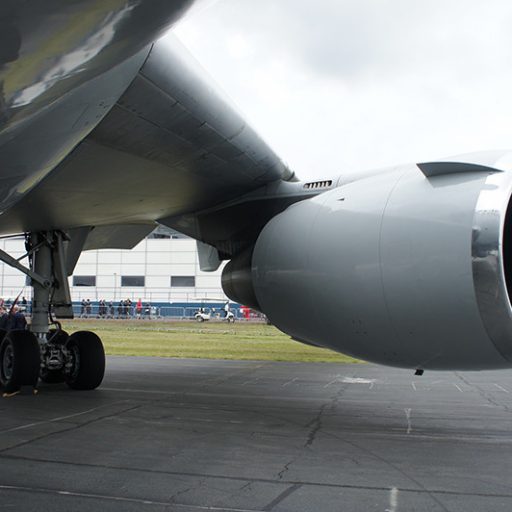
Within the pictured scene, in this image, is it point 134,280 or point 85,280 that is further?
point 85,280

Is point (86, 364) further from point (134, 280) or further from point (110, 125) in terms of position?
point (134, 280)

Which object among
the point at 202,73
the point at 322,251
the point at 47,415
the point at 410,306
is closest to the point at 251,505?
the point at 410,306

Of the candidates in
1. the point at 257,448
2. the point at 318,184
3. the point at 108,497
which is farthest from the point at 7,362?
the point at 108,497

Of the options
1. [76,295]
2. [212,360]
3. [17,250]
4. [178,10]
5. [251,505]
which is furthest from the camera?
[76,295]

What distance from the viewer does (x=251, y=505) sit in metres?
3.60

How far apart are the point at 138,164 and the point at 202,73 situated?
4.33 feet

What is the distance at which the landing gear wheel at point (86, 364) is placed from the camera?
8.72 metres

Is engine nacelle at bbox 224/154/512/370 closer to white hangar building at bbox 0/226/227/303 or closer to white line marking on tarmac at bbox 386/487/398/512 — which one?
white line marking on tarmac at bbox 386/487/398/512

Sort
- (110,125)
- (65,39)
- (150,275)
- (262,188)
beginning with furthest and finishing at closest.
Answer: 1. (150,275)
2. (262,188)
3. (110,125)
4. (65,39)

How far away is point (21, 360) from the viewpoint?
8.05 meters

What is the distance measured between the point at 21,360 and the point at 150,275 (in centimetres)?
3613

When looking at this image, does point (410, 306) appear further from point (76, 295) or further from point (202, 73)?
point (76, 295)

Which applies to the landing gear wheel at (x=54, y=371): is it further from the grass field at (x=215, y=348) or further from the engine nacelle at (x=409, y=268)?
the grass field at (x=215, y=348)

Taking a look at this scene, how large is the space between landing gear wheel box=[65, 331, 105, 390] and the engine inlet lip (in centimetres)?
601
